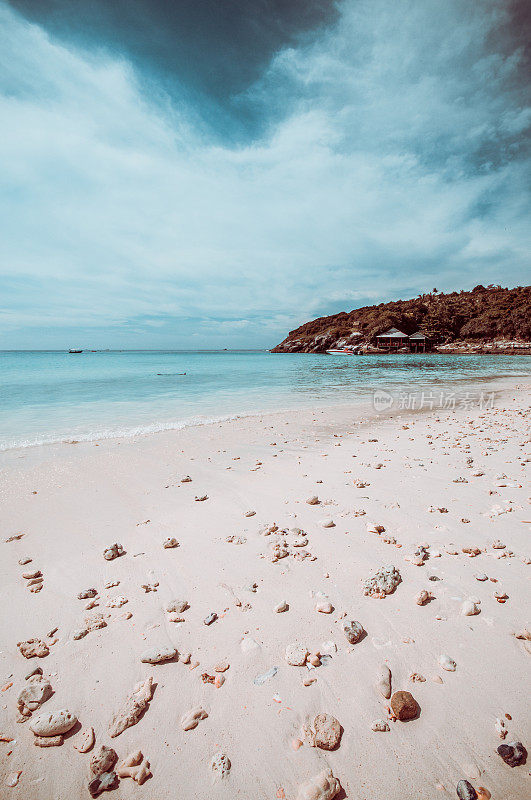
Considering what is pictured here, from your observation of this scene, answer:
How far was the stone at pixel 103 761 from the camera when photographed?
173cm

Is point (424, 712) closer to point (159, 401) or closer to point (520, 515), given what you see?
point (520, 515)

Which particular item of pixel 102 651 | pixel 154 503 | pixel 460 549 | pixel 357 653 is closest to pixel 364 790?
pixel 357 653

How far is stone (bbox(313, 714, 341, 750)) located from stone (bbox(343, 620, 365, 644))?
561 mm

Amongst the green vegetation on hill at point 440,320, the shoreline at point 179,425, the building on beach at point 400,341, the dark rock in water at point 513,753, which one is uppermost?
the green vegetation on hill at point 440,320

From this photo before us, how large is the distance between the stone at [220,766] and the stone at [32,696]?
1.19 m

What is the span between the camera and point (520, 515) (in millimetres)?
4082

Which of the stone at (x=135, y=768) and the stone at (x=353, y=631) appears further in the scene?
the stone at (x=353, y=631)

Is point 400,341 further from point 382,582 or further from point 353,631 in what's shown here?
point 353,631

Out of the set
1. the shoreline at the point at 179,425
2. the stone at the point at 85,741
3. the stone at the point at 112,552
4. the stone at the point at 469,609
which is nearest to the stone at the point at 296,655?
the stone at the point at 85,741

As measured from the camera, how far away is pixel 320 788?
1603 millimetres

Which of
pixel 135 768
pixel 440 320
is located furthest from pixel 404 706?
pixel 440 320

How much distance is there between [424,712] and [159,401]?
16480 millimetres

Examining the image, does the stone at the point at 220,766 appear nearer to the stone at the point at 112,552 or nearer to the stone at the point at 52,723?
the stone at the point at 52,723

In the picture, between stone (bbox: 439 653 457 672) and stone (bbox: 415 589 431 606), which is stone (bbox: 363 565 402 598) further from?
stone (bbox: 439 653 457 672)
